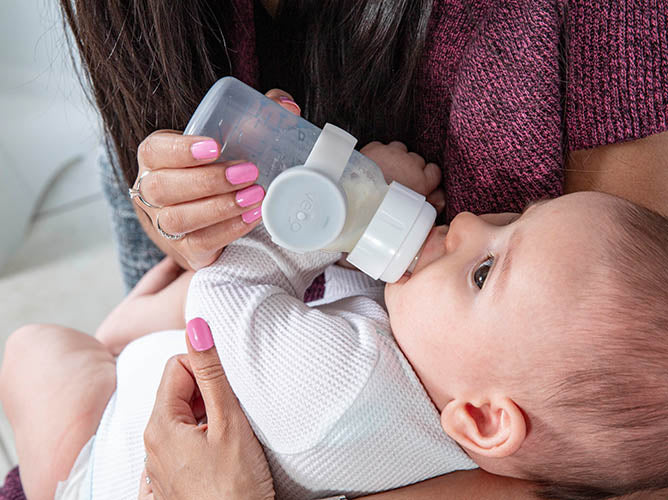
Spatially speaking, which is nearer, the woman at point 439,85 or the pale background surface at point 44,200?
the woman at point 439,85

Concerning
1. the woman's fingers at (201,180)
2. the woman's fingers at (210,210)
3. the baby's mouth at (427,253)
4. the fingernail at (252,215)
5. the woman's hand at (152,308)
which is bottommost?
the woman's hand at (152,308)

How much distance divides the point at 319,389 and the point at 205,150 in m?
0.31

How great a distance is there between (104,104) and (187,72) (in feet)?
0.54

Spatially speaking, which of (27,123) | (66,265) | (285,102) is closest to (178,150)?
(285,102)

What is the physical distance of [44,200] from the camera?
80.6 inches

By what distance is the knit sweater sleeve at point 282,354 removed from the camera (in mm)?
768

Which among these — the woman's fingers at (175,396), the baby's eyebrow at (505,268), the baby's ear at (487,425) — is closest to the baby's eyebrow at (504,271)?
the baby's eyebrow at (505,268)

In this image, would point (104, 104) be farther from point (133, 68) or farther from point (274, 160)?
point (274, 160)

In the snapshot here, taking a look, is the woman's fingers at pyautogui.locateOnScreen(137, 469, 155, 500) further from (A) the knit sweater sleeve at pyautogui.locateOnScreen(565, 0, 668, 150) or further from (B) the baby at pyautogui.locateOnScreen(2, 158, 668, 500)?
(A) the knit sweater sleeve at pyautogui.locateOnScreen(565, 0, 668, 150)

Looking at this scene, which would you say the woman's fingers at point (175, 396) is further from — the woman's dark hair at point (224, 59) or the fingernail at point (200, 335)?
the woman's dark hair at point (224, 59)

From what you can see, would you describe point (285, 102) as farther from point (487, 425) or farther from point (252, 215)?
point (487, 425)

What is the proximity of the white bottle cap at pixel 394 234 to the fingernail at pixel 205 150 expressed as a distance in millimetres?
195

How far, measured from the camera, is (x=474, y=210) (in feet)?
2.90

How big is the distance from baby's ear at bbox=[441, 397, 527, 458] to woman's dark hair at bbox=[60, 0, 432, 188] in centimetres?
46
